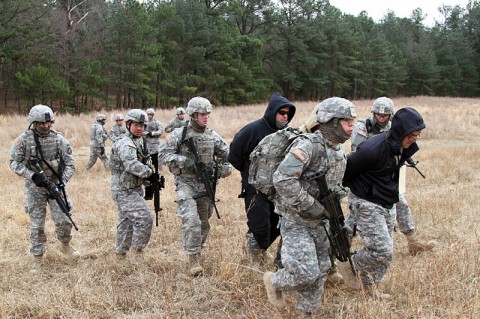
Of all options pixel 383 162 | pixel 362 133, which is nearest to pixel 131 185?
pixel 362 133

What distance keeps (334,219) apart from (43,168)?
11.9 feet

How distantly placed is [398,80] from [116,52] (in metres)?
37.1

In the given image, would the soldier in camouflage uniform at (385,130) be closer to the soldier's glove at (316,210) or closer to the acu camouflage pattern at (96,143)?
the soldier's glove at (316,210)

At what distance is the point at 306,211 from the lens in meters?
3.31

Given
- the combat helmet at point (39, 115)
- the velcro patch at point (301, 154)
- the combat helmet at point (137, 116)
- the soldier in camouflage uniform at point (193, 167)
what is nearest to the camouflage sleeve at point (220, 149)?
the soldier in camouflage uniform at point (193, 167)

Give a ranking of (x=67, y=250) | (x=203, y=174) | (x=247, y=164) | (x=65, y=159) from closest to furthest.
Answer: (x=247, y=164), (x=203, y=174), (x=65, y=159), (x=67, y=250)

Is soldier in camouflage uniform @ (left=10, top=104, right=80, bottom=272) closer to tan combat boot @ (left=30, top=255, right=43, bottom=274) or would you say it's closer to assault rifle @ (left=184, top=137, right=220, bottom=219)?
tan combat boot @ (left=30, top=255, right=43, bottom=274)

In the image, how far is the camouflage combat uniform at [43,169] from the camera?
5.16 metres

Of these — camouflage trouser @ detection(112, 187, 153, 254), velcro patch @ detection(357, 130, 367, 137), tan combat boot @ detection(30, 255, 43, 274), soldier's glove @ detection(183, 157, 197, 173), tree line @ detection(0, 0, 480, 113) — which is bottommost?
tan combat boot @ detection(30, 255, 43, 274)

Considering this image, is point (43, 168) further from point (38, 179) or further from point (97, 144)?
point (97, 144)

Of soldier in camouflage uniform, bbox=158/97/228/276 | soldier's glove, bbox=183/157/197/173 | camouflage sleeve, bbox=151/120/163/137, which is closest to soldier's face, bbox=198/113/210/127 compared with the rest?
soldier in camouflage uniform, bbox=158/97/228/276

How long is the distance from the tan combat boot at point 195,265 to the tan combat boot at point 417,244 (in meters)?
2.54

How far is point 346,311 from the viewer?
350 cm

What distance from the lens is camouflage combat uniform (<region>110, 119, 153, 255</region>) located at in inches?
199
